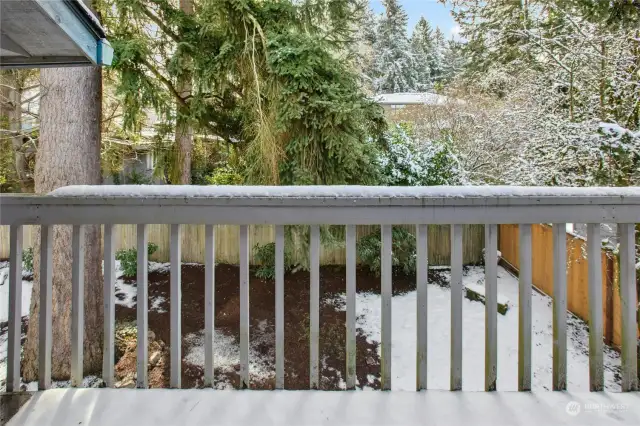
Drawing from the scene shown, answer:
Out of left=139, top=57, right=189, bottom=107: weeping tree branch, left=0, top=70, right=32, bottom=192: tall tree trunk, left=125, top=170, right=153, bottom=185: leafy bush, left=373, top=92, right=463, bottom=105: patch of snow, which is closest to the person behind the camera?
left=139, top=57, right=189, bottom=107: weeping tree branch

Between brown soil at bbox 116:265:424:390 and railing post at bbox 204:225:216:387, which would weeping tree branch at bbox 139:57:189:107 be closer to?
brown soil at bbox 116:265:424:390

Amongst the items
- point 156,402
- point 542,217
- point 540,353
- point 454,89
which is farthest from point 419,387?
point 454,89

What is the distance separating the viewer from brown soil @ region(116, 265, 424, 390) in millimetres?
4004

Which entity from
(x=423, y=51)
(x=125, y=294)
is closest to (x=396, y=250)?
(x=125, y=294)

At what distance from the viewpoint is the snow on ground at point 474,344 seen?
393 cm

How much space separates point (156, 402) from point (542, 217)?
6.07ft

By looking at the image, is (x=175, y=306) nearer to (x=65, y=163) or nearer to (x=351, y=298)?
(x=351, y=298)

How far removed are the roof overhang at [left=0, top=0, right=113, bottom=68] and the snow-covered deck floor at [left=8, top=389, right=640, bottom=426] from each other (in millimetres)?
1481

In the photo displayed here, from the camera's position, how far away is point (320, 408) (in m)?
1.45

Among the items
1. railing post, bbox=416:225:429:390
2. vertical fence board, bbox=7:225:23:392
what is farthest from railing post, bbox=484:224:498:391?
vertical fence board, bbox=7:225:23:392

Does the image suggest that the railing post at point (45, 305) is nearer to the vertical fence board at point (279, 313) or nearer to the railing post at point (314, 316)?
the vertical fence board at point (279, 313)

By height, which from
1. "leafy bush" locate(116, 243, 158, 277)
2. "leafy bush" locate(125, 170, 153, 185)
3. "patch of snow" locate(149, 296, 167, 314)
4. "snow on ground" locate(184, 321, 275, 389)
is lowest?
"snow on ground" locate(184, 321, 275, 389)

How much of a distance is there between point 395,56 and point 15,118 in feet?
49.6

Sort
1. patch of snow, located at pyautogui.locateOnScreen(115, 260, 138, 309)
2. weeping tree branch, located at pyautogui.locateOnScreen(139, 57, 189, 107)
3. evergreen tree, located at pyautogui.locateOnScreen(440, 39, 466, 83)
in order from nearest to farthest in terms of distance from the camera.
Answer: weeping tree branch, located at pyautogui.locateOnScreen(139, 57, 189, 107), patch of snow, located at pyautogui.locateOnScreen(115, 260, 138, 309), evergreen tree, located at pyautogui.locateOnScreen(440, 39, 466, 83)
